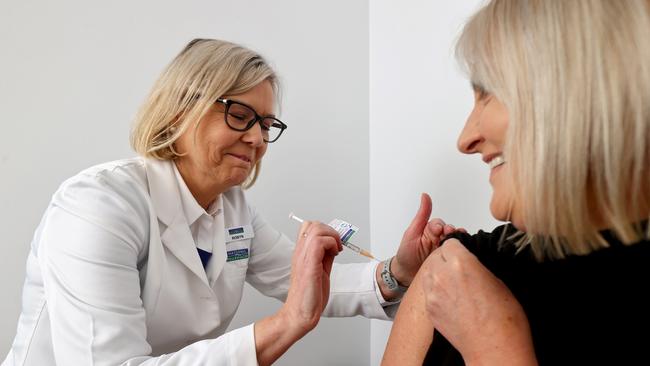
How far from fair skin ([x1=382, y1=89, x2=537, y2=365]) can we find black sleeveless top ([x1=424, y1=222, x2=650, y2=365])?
0.09 ft

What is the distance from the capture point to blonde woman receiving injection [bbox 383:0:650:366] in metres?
0.59

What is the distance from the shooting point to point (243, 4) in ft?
5.30

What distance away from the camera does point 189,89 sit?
1146 millimetres

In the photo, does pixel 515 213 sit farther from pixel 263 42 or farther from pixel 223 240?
pixel 263 42

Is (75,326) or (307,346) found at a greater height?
(75,326)

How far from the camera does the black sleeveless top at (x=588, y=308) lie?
0.68m

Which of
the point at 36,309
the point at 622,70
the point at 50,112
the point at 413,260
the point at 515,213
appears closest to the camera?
the point at 622,70

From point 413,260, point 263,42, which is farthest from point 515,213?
point 263,42

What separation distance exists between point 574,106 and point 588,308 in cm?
32

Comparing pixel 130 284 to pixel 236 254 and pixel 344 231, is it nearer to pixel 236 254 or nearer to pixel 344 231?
pixel 236 254

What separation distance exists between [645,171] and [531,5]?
26cm

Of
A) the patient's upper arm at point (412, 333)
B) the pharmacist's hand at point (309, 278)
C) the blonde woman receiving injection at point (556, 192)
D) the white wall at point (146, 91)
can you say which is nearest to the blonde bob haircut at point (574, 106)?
the blonde woman receiving injection at point (556, 192)

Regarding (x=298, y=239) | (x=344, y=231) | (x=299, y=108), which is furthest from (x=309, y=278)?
(x=299, y=108)

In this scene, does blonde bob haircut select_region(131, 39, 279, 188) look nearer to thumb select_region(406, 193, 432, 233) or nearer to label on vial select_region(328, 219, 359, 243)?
label on vial select_region(328, 219, 359, 243)
